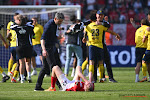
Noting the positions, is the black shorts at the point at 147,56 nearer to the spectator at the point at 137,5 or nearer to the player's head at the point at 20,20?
the player's head at the point at 20,20

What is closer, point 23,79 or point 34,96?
point 34,96

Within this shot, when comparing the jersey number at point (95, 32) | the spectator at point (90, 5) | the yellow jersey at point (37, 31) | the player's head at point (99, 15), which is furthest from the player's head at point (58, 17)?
the spectator at point (90, 5)

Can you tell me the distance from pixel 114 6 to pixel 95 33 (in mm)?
18072

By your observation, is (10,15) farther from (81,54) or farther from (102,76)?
(102,76)

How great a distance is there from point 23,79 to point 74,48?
3.18m

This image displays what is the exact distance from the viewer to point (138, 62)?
524 inches

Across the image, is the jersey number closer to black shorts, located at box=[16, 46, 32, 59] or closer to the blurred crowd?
black shorts, located at box=[16, 46, 32, 59]

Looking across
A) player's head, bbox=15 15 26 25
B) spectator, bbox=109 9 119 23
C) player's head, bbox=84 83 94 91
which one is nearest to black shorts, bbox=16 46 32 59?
player's head, bbox=15 15 26 25

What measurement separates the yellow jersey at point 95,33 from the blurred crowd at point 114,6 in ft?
50.5

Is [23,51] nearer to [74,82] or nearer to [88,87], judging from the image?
[74,82]

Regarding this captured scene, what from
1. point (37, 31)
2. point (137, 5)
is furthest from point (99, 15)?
point (137, 5)

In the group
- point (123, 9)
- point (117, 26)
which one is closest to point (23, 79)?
point (117, 26)

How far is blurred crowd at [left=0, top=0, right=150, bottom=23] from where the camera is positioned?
2773 cm

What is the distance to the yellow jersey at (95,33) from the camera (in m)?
11.7
